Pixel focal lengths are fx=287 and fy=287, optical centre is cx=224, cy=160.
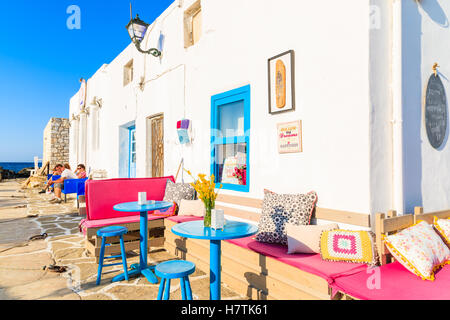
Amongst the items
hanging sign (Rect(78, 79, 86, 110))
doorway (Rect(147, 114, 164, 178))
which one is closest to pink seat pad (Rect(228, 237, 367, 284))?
doorway (Rect(147, 114, 164, 178))

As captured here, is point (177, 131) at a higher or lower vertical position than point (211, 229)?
higher

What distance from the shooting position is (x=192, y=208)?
15.4 feet

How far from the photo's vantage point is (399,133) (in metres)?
2.79

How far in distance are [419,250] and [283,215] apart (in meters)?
1.21

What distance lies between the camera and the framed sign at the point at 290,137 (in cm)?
330

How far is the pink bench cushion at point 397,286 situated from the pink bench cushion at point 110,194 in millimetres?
3692

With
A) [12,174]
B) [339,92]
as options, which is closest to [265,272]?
[339,92]

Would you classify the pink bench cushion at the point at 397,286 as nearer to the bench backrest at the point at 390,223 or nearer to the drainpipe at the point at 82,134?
the bench backrest at the point at 390,223

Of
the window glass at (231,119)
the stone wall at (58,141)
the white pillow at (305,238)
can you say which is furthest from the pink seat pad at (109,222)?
the stone wall at (58,141)

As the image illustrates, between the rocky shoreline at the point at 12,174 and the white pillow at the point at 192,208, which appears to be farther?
the rocky shoreline at the point at 12,174

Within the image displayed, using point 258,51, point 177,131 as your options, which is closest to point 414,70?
point 258,51
